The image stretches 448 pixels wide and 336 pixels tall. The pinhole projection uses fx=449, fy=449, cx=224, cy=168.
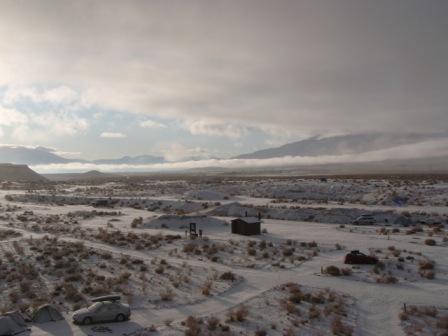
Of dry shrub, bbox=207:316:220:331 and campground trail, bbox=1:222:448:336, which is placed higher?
dry shrub, bbox=207:316:220:331

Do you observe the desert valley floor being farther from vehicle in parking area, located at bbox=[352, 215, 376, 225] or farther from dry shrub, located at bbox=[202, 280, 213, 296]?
vehicle in parking area, located at bbox=[352, 215, 376, 225]

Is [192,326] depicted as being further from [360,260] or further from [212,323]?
[360,260]

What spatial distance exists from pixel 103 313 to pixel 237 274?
11809 millimetres

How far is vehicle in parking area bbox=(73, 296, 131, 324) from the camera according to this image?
21547mm

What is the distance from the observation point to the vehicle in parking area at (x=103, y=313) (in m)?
21.5

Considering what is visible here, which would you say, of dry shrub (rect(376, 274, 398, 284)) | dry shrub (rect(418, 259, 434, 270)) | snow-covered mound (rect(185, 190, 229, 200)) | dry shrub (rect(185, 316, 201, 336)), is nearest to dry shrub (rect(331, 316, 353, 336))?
dry shrub (rect(185, 316, 201, 336))

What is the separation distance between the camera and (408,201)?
79438 millimetres

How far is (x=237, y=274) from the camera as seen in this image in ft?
103

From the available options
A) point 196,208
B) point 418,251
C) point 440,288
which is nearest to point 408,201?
point 196,208

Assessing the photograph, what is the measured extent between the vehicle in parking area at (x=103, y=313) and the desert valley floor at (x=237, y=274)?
38 centimetres

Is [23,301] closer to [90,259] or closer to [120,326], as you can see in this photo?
[120,326]

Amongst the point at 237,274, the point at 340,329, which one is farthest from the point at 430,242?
the point at 340,329

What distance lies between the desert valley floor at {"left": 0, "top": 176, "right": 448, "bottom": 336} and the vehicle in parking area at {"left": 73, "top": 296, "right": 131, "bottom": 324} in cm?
38

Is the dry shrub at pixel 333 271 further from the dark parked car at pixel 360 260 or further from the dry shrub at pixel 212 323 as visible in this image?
the dry shrub at pixel 212 323
